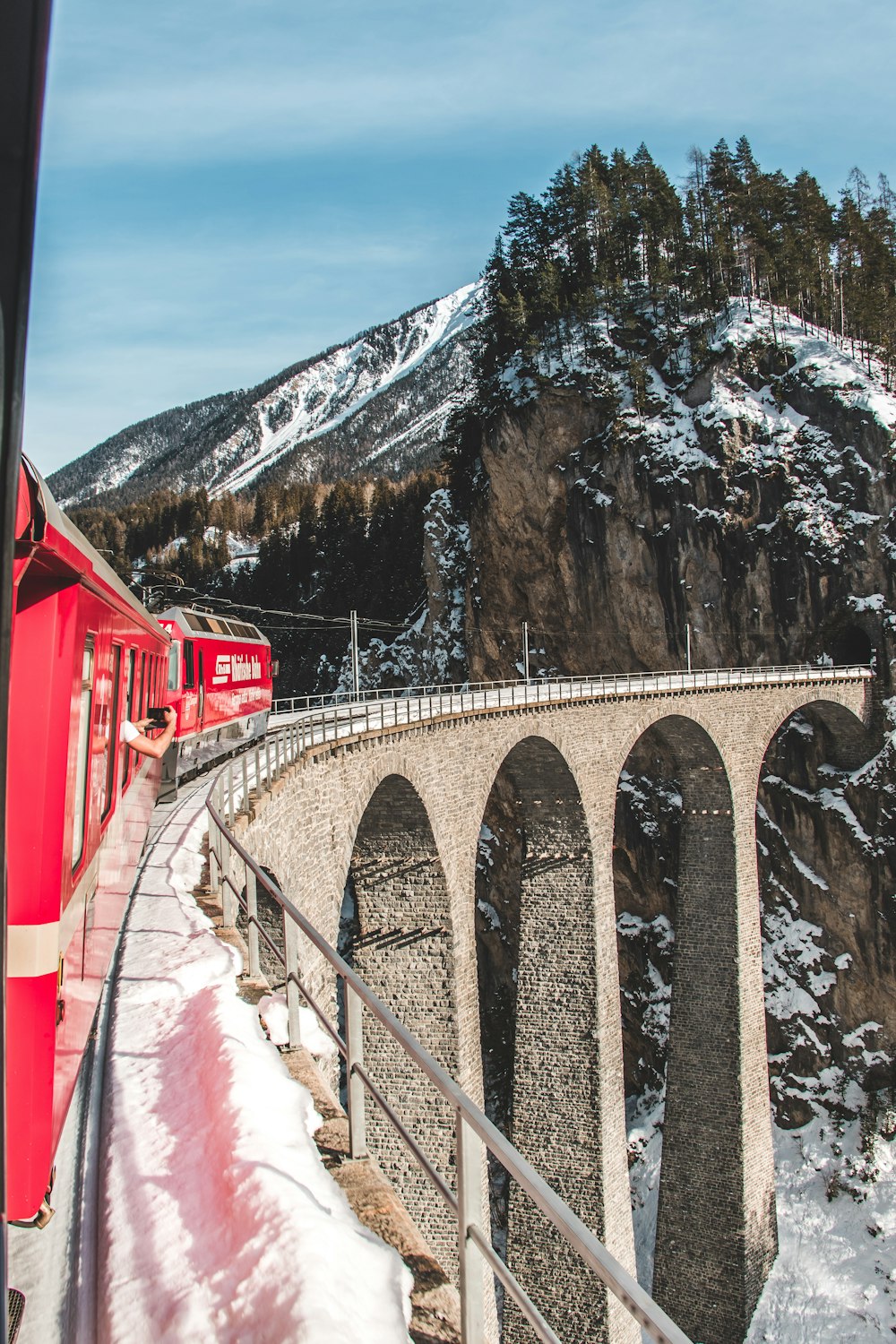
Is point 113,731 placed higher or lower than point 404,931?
higher

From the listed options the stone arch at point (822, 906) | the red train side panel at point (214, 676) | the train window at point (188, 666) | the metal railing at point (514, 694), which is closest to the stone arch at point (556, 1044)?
the metal railing at point (514, 694)

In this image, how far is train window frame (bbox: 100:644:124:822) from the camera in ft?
19.8

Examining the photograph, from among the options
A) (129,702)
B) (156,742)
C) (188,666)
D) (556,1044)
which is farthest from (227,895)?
(556,1044)

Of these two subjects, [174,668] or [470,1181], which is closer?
[470,1181]

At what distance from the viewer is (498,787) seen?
45094mm

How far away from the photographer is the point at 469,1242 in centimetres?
304

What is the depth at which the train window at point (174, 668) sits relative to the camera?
1555 centimetres

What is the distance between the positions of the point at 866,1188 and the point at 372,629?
6345 cm

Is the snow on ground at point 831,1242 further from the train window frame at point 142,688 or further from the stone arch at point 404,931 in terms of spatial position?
the train window frame at point 142,688

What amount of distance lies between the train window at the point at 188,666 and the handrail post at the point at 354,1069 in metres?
13.5

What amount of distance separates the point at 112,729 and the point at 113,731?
0.22 ft

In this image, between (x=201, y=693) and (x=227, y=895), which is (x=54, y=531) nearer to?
(x=227, y=895)

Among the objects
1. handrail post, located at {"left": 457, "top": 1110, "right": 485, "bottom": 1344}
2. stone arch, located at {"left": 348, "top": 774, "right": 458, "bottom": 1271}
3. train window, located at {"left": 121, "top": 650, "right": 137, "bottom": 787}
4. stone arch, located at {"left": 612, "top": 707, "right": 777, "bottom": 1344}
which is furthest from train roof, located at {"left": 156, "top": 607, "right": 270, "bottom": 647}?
handrail post, located at {"left": 457, "top": 1110, "right": 485, "bottom": 1344}

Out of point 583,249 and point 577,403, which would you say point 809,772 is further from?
point 583,249
